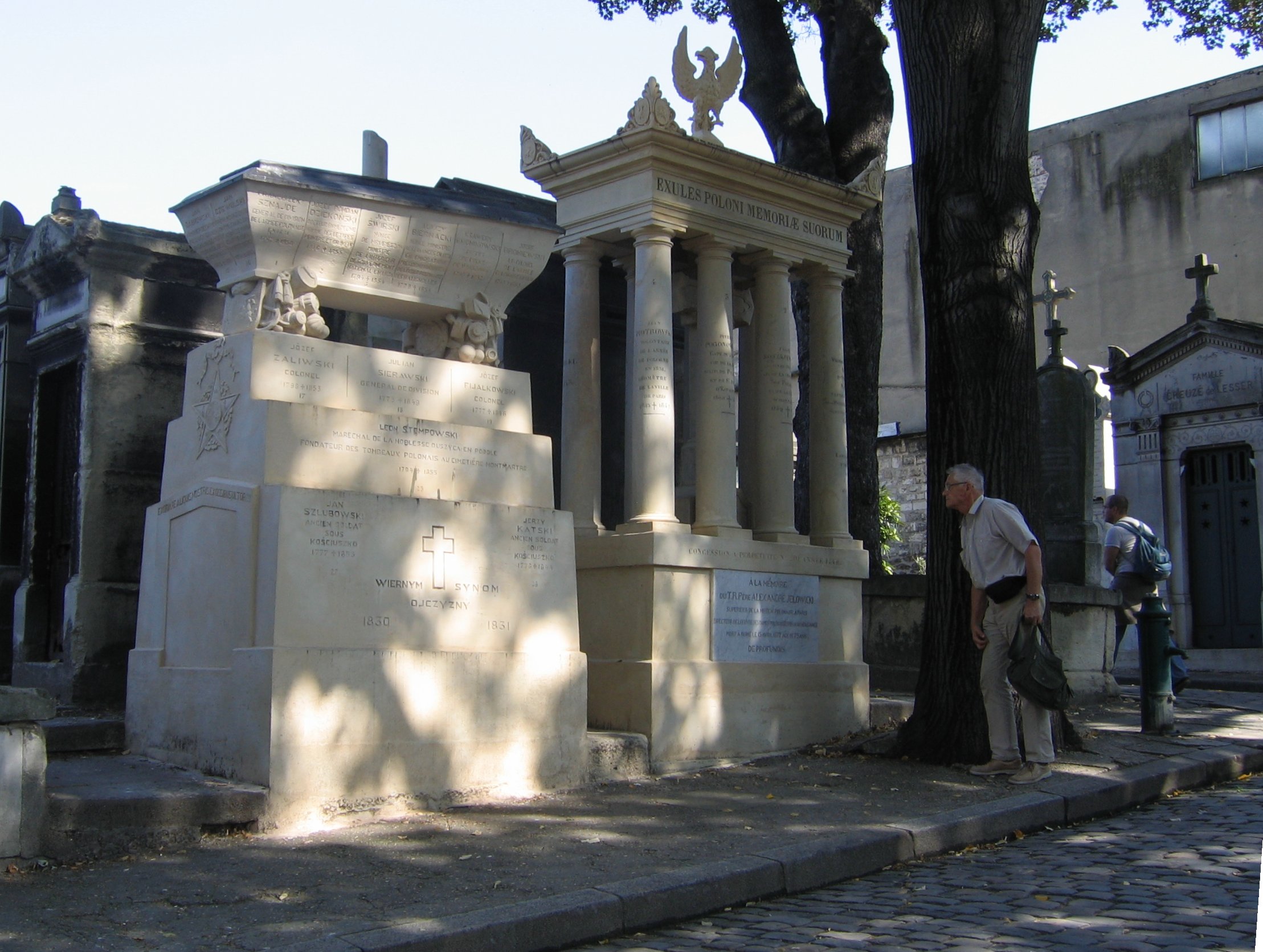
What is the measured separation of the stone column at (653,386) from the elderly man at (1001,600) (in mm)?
1820

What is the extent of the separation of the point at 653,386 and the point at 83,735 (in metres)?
3.93

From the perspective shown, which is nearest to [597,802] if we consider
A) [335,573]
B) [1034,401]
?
[335,573]

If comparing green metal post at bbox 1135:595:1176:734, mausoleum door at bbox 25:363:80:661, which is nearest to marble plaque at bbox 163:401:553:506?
mausoleum door at bbox 25:363:80:661

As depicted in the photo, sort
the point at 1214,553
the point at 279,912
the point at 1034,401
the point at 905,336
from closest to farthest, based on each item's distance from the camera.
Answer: the point at 279,912 < the point at 1034,401 < the point at 1214,553 < the point at 905,336

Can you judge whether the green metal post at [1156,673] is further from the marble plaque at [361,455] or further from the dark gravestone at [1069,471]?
the marble plaque at [361,455]

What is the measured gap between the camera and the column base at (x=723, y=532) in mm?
8844

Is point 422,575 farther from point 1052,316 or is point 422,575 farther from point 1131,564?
point 1052,316

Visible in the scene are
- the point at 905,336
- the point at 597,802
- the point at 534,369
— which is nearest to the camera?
the point at 597,802

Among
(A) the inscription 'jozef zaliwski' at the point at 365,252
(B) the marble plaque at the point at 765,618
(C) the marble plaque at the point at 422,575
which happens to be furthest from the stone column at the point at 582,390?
(C) the marble plaque at the point at 422,575

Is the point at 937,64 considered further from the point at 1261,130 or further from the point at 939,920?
the point at 1261,130

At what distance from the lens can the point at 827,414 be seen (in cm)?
980

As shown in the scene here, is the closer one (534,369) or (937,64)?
(937,64)

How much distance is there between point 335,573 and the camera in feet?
21.4

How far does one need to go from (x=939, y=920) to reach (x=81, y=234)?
6721 mm
